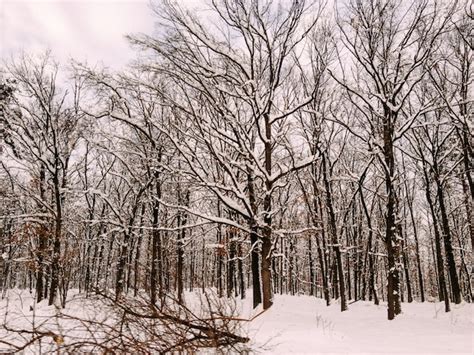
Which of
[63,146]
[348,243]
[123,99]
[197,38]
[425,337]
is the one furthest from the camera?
[348,243]

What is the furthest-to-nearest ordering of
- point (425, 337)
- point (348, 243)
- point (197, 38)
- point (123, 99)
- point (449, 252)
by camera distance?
point (348, 243) → point (449, 252) → point (123, 99) → point (197, 38) → point (425, 337)

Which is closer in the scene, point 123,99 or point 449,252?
point 123,99

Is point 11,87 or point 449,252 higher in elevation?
point 11,87

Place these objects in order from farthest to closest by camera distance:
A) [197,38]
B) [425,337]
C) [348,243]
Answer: [348,243] → [197,38] → [425,337]

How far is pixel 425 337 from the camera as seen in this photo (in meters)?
8.02

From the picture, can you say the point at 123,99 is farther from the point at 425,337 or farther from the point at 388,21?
the point at 425,337

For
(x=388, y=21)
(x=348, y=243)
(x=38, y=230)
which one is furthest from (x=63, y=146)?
(x=348, y=243)

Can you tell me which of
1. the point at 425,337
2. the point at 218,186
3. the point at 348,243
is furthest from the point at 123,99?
the point at 348,243

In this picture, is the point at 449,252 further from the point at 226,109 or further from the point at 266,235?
the point at 226,109

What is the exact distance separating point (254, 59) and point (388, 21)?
16.0ft

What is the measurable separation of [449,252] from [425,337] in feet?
37.9

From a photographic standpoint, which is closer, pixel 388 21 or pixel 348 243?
pixel 388 21

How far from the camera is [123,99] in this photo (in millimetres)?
15742

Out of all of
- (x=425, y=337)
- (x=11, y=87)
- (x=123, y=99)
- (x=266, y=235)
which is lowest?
(x=425, y=337)
